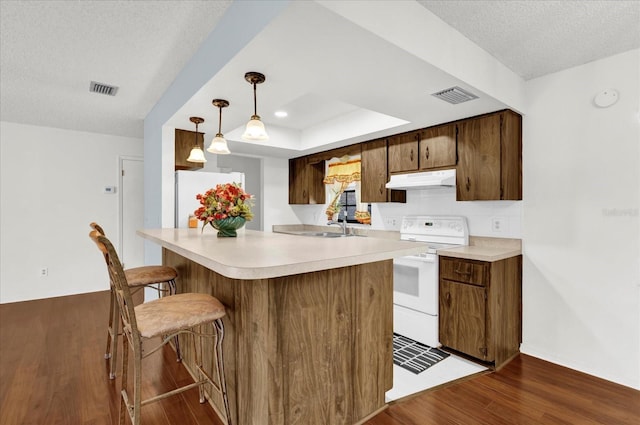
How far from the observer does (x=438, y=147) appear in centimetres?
315

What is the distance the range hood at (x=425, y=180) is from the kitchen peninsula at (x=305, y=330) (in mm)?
1490

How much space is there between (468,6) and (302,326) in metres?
1.96

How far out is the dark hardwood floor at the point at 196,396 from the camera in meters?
1.84

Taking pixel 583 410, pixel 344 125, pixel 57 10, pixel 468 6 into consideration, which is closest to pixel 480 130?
pixel 468 6

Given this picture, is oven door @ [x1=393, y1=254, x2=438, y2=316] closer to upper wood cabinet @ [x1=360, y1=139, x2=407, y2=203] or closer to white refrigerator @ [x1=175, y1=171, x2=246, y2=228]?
upper wood cabinet @ [x1=360, y1=139, x2=407, y2=203]

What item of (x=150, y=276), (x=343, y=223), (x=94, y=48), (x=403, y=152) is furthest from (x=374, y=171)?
(x=94, y=48)

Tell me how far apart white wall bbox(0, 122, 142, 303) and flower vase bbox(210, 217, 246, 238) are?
3.47m

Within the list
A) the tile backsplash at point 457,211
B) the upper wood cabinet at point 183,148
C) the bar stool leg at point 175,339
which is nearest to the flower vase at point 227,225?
the bar stool leg at point 175,339

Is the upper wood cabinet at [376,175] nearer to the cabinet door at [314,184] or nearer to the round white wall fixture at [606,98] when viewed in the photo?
the cabinet door at [314,184]

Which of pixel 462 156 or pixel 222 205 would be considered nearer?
pixel 222 205

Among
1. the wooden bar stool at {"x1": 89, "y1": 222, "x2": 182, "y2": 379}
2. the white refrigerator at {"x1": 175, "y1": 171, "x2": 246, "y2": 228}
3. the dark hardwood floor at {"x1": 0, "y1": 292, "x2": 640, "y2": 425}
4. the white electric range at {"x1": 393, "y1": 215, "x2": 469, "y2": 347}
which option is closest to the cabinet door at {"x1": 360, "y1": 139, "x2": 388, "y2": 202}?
the white electric range at {"x1": 393, "y1": 215, "x2": 469, "y2": 347}

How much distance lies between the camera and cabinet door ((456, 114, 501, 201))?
275cm

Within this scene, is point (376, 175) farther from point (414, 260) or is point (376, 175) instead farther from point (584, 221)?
point (584, 221)

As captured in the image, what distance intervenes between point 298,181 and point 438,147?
2482 millimetres
